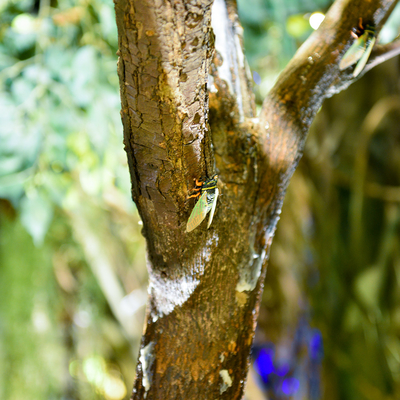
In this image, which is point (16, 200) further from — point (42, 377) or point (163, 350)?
point (42, 377)

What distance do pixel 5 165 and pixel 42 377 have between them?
962 mm

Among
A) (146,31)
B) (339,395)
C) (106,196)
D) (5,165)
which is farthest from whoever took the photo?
(339,395)

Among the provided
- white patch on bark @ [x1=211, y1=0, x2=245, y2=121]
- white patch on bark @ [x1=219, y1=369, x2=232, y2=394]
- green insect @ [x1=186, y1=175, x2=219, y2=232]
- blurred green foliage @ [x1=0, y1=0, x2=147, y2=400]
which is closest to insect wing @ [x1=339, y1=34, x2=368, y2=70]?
white patch on bark @ [x1=211, y1=0, x2=245, y2=121]

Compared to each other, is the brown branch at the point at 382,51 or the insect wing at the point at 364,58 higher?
the brown branch at the point at 382,51

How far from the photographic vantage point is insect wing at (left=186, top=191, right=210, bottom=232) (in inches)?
12.5

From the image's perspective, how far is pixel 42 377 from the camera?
1.37 metres

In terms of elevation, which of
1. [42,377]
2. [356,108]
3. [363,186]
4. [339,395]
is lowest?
[339,395]

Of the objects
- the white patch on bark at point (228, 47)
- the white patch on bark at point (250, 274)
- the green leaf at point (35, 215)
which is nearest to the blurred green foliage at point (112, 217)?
the green leaf at point (35, 215)

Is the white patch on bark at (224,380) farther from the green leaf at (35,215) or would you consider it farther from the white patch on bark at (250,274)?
the green leaf at (35,215)

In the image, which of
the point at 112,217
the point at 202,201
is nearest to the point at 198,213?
the point at 202,201

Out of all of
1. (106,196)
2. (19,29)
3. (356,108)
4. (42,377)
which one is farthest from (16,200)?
(356,108)

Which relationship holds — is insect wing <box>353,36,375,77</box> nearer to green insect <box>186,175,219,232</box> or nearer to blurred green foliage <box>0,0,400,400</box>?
green insect <box>186,175,219,232</box>

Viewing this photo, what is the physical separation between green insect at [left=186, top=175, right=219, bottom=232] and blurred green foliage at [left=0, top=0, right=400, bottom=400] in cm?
52

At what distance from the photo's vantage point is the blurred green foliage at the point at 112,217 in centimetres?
82
